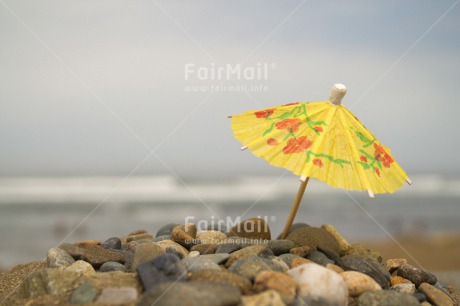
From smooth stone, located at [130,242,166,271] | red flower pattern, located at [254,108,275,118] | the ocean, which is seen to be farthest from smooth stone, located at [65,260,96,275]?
the ocean

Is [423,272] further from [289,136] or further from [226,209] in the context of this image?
[226,209]

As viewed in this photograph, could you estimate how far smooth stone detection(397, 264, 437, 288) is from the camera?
5758mm

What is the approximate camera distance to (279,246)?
221 inches

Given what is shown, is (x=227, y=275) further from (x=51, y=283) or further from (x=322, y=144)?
(x=322, y=144)

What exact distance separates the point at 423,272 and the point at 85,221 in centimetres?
1535

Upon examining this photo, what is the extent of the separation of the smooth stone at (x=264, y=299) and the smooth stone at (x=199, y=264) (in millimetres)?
682

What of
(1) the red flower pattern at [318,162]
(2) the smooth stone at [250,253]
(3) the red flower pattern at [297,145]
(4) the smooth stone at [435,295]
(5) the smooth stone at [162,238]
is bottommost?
(4) the smooth stone at [435,295]

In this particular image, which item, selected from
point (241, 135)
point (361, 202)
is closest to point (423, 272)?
point (241, 135)

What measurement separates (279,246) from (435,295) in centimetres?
182

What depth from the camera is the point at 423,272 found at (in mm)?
5824

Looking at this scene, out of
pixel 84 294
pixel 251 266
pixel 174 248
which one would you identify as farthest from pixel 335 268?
pixel 84 294

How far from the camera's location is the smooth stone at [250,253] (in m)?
5.10

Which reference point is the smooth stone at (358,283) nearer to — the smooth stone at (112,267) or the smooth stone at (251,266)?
the smooth stone at (251,266)

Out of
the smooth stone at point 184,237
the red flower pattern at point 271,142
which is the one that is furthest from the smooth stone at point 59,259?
the red flower pattern at point 271,142
